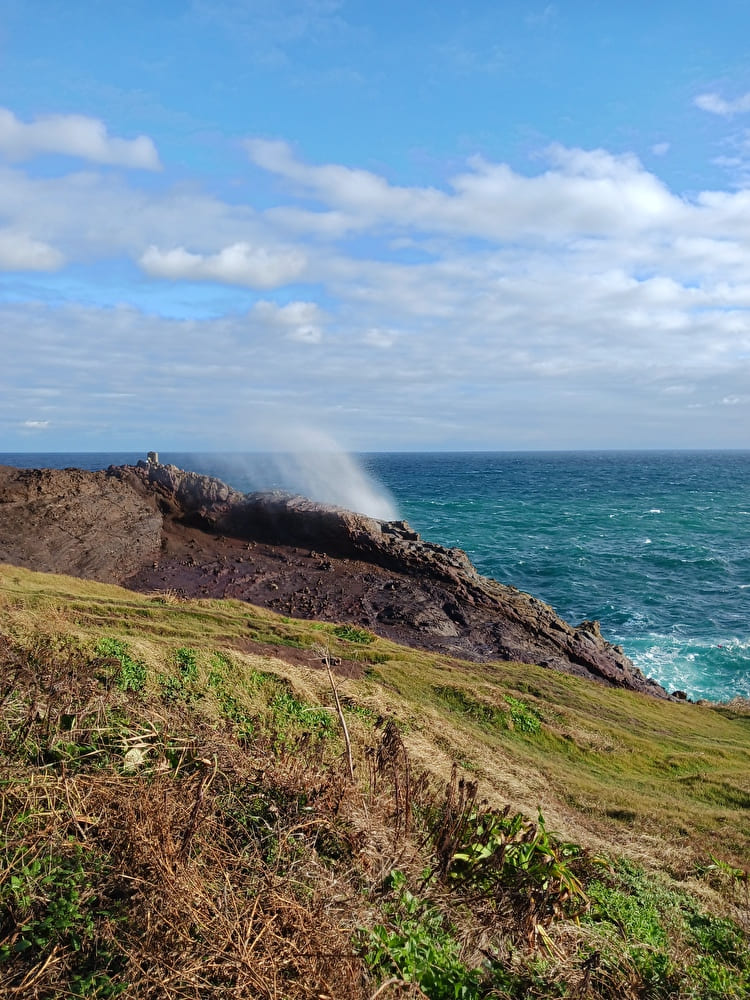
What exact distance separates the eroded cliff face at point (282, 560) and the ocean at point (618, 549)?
5.72 meters

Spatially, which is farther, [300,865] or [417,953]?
[300,865]

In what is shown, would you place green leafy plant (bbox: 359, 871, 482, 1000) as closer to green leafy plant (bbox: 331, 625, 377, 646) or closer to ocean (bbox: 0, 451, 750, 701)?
green leafy plant (bbox: 331, 625, 377, 646)

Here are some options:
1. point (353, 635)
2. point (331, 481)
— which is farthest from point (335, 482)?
point (353, 635)

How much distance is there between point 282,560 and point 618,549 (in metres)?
29.1

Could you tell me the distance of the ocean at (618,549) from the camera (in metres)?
28.4

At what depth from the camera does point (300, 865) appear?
487 cm

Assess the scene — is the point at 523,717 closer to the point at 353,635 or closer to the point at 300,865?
the point at 353,635

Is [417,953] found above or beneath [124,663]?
beneath

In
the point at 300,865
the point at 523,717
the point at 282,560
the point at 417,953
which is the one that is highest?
the point at 300,865

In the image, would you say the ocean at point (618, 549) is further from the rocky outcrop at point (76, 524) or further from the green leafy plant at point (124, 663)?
the green leafy plant at point (124, 663)

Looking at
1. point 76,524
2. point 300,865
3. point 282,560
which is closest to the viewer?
point 300,865

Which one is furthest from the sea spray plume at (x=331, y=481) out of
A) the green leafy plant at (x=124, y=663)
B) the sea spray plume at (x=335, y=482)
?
the green leafy plant at (x=124, y=663)

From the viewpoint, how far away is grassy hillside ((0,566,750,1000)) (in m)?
3.89

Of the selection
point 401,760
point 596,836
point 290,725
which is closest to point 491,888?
point 401,760
